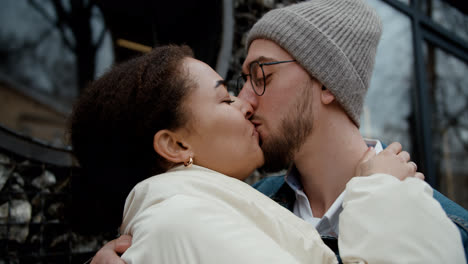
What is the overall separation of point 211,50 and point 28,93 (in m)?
6.26

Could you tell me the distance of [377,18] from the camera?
191cm

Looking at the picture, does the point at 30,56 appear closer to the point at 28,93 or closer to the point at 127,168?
the point at 28,93

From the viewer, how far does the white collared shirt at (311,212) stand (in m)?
1.46

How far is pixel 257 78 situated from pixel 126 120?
0.73 metres

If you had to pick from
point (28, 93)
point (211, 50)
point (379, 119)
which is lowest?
point (28, 93)

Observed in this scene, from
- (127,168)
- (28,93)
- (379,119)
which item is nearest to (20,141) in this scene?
(127,168)

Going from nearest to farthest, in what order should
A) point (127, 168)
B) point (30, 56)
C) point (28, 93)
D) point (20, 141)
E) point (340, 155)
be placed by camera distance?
1. point (127, 168)
2. point (340, 155)
3. point (20, 141)
4. point (30, 56)
5. point (28, 93)

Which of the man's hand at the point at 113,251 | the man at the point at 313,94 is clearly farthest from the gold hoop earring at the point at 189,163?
the man at the point at 313,94

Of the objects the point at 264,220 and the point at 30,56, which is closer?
the point at 264,220

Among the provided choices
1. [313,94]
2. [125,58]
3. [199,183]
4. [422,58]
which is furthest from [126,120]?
[422,58]

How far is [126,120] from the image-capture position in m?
1.32

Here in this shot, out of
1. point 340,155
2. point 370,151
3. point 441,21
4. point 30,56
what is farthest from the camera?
point 30,56

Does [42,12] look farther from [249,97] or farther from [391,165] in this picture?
[391,165]

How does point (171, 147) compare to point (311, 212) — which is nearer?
point (171, 147)
